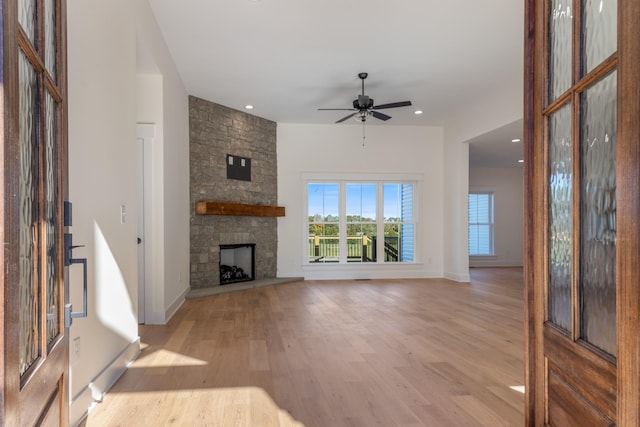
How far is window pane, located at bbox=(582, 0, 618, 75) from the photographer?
35.9 inches

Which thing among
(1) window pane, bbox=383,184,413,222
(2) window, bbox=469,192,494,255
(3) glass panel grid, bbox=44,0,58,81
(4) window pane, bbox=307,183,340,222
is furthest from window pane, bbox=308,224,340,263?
(3) glass panel grid, bbox=44,0,58,81

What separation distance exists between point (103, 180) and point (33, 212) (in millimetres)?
1556

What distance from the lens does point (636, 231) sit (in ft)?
2.47

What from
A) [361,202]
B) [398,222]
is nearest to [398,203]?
[398,222]

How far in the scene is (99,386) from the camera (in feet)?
7.47

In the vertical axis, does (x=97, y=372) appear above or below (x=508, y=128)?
below

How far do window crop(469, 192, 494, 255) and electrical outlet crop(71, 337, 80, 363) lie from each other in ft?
33.0

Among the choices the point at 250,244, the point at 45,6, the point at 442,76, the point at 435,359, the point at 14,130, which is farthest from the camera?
the point at 250,244

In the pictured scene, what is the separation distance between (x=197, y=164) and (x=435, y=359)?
14.8 ft

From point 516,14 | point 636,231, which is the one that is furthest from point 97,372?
point 516,14

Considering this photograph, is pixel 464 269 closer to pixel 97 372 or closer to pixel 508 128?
pixel 508 128

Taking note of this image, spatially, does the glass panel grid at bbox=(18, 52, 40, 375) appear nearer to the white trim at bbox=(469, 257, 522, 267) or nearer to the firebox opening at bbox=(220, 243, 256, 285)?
the firebox opening at bbox=(220, 243, 256, 285)

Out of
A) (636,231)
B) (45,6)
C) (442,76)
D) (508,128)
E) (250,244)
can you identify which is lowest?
(250,244)

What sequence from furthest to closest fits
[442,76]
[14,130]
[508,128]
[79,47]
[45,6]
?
[508,128]
[442,76]
[79,47]
[45,6]
[14,130]
